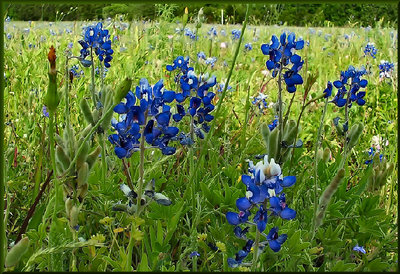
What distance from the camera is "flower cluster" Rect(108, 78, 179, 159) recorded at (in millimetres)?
1199

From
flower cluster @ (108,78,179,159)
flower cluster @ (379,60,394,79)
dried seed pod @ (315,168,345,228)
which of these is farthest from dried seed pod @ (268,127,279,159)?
flower cluster @ (379,60,394,79)

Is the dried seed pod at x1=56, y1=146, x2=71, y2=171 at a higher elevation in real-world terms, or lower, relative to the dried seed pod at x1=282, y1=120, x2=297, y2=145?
higher

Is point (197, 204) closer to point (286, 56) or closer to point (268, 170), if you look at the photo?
point (268, 170)

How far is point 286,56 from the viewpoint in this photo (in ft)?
5.32

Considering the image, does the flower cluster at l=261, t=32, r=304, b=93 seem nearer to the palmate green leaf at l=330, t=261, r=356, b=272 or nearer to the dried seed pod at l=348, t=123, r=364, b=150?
the dried seed pod at l=348, t=123, r=364, b=150

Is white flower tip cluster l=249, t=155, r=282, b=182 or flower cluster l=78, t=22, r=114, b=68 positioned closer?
white flower tip cluster l=249, t=155, r=282, b=182

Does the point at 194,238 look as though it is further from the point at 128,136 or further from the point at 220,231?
the point at 128,136

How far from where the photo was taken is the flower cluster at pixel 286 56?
161 centimetres

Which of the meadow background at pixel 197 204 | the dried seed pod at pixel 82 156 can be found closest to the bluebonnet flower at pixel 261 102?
the meadow background at pixel 197 204

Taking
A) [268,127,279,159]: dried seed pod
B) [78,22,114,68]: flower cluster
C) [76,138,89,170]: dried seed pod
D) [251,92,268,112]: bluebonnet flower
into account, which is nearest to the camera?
[76,138,89,170]: dried seed pod

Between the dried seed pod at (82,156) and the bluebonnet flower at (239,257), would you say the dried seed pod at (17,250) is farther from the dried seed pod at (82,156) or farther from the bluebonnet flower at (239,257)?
the bluebonnet flower at (239,257)

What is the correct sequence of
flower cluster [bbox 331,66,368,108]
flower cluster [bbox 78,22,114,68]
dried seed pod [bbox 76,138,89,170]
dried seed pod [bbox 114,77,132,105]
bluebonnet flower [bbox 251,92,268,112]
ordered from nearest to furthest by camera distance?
dried seed pod [bbox 114,77,132,105] < dried seed pod [bbox 76,138,89,170] < flower cluster [bbox 331,66,368,108] < flower cluster [bbox 78,22,114,68] < bluebonnet flower [bbox 251,92,268,112]

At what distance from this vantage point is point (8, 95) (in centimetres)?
265

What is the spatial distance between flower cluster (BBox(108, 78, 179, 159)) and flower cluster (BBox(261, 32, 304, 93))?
0.54 meters
